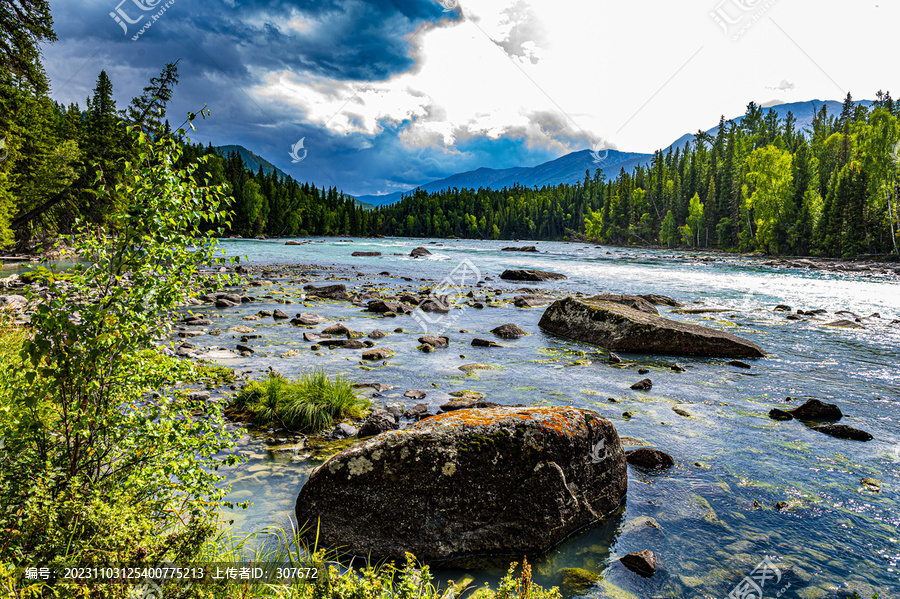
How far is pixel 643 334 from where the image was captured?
13180 millimetres

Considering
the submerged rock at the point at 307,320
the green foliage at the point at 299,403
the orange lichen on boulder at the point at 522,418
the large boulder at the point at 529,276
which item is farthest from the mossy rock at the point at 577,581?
the large boulder at the point at 529,276

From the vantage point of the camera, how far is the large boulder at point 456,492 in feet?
14.9

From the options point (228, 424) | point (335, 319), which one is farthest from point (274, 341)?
point (228, 424)

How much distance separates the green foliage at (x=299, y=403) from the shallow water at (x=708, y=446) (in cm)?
Result: 49

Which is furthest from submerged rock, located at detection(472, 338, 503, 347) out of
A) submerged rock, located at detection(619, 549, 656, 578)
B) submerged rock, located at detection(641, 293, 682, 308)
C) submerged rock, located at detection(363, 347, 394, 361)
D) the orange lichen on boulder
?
submerged rock, located at detection(641, 293, 682, 308)

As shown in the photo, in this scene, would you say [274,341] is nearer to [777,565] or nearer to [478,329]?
[478,329]

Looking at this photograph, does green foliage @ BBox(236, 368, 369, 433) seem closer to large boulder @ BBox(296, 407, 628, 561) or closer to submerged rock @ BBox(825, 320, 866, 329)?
large boulder @ BBox(296, 407, 628, 561)

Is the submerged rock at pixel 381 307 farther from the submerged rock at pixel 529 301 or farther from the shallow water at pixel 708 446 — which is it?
the submerged rock at pixel 529 301

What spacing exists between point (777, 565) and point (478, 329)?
12.0m

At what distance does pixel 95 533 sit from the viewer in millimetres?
3045

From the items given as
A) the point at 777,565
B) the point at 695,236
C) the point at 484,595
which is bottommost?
the point at 777,565

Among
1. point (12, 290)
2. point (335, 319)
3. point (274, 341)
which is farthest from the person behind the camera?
point (12, 290)

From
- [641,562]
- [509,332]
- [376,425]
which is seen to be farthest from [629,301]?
[641,562]

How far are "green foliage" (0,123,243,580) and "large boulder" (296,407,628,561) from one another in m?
1.50
